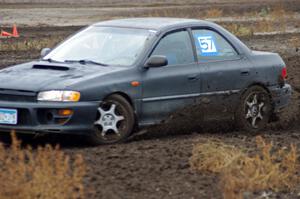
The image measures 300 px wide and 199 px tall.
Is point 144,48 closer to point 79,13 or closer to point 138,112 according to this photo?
point 138,112

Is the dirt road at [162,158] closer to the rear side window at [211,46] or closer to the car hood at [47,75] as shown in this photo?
the car hood at [47,75]

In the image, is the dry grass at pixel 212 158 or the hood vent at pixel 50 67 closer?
the dry grass at pixel 212 158

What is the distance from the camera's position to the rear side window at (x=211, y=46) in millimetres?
12594

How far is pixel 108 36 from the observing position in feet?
40.4

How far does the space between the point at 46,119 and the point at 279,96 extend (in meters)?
3.73

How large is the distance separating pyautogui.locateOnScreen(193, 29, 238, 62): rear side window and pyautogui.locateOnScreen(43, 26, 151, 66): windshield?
0.73m

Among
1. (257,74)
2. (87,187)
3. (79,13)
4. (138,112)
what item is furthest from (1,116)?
(79,13)

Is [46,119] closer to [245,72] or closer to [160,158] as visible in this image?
[160,158]

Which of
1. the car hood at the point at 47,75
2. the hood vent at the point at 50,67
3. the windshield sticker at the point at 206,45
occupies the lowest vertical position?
the car hood at the point at 47,75

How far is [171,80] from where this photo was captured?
39.4ft

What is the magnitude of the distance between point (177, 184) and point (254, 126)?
4375mm

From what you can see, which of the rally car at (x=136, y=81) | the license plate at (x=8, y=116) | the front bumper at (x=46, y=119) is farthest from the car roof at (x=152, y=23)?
the license plate at (x=8, y=116)

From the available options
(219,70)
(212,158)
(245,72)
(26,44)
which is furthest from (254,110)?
(26,44)

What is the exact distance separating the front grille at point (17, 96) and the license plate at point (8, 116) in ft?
0.45
